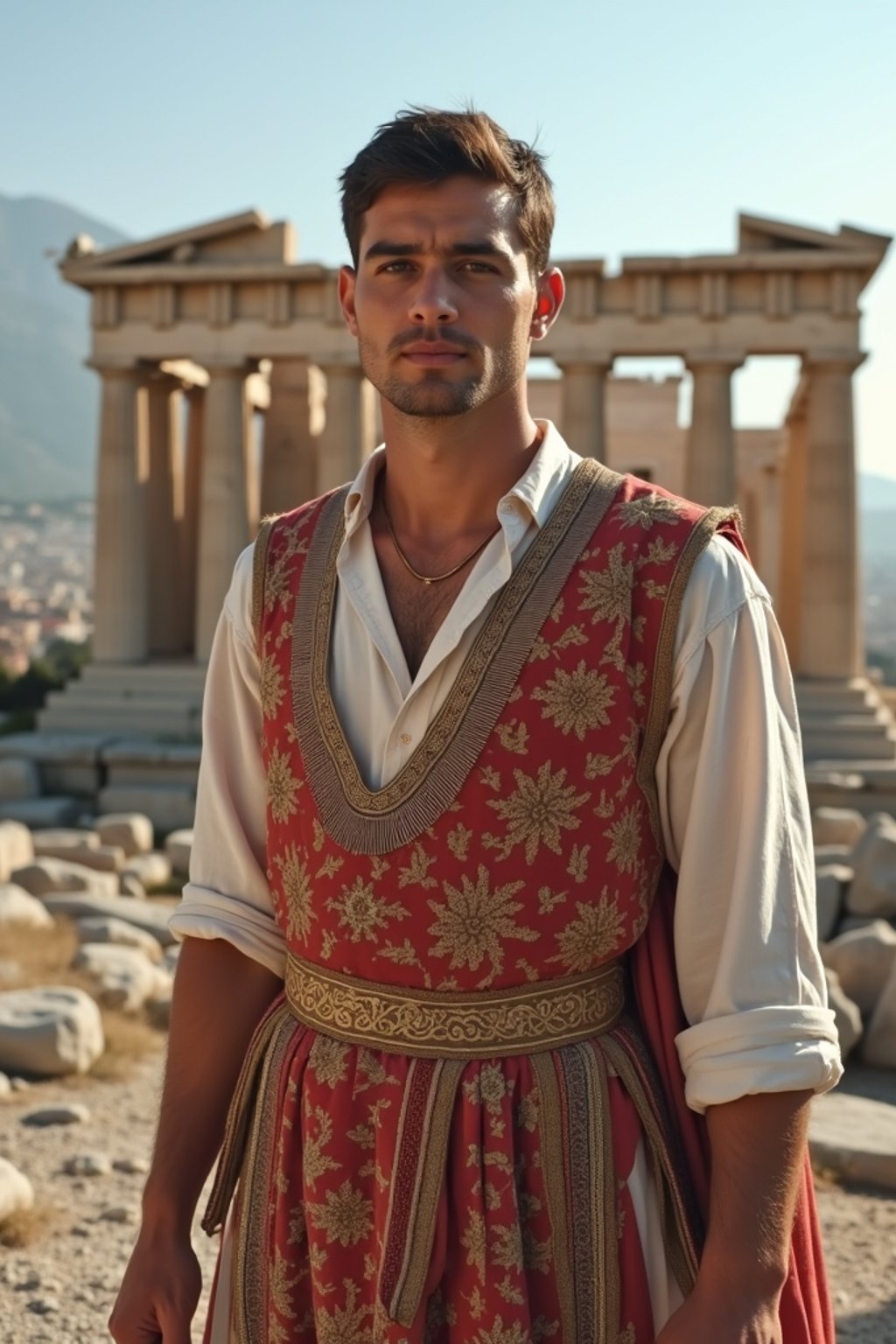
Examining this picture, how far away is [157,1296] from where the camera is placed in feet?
9.23

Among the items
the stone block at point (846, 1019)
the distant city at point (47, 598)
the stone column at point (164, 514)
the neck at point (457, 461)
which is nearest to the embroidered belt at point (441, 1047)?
the neck at point (457, 461)

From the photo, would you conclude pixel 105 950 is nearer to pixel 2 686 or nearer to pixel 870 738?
pixel 870 738

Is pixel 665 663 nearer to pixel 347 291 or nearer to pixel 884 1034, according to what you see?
pixel 347 291

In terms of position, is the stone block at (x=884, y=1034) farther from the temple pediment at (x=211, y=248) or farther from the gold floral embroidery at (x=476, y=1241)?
the temple pediment at (x=211, y=248)

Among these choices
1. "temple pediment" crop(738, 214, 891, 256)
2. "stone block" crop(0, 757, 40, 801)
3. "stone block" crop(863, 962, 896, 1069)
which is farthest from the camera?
"temple pediment" crop(738, 214, 891, 256)

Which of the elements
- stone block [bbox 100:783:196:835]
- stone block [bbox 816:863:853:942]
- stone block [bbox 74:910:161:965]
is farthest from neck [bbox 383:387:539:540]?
stone block [bbox 100:783:196:835]

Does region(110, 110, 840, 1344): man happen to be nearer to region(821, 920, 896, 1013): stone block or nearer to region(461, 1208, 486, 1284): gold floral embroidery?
region(461, 1208, 486, 1284): gold floral embroidery

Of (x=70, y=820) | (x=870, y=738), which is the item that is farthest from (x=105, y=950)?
(x=870, y=738)

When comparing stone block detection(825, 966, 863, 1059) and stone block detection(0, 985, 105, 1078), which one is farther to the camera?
stone block detection(825, 966, 863, 1059)

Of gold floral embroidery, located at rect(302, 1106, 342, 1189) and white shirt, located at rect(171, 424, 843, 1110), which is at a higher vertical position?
white shirt, located at rect(171, 424, 843, 1110)

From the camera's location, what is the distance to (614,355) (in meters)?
23.3

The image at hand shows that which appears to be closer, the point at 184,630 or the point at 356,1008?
the point at 356,1008

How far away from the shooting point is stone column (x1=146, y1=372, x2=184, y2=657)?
2695 cm

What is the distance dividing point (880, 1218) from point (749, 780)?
558 centimetres
